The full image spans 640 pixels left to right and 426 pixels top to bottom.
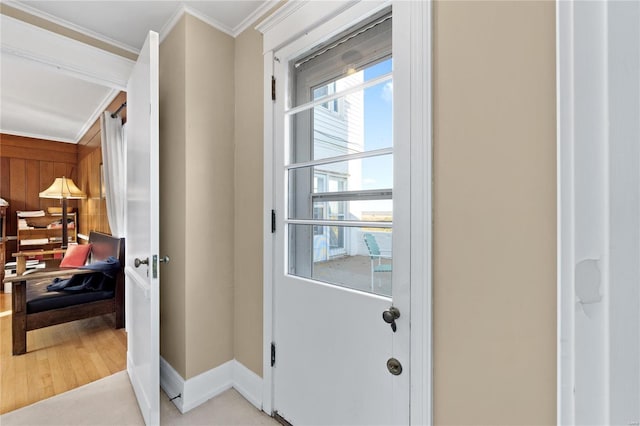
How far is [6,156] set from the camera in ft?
15.7

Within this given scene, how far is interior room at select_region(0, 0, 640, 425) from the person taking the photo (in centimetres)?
42

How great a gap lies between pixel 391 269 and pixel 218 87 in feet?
5.13

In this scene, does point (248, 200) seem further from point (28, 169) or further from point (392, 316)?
point (28, 169)

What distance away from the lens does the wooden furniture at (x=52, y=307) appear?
2355 millimetres

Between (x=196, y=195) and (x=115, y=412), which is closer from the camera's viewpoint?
(x=115, y=412)

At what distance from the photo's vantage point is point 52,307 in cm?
253

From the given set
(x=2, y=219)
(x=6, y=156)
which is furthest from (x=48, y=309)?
(x=6, y=156)

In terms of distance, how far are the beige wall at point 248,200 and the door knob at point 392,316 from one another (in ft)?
2.97

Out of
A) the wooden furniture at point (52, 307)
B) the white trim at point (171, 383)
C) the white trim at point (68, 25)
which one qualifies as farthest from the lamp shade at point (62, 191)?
the white trim at point (171, 383)

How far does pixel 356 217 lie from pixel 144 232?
119 centimetres

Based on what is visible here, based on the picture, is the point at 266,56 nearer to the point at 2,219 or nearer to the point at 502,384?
the point at 502,384

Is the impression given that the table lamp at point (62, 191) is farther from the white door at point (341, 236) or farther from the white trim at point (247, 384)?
the white door at point (341, 236)

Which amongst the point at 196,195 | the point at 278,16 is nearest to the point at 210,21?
the point at 278,16
